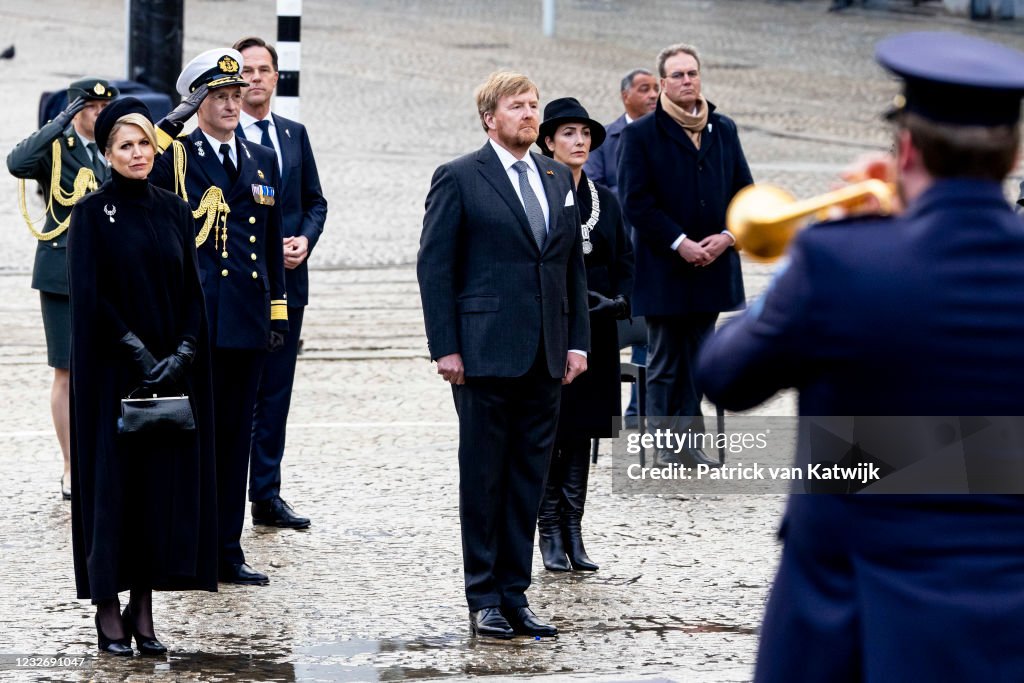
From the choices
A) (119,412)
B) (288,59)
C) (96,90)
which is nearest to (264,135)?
(96,90)

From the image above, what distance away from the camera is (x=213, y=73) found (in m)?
7.26

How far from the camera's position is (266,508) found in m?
7.99

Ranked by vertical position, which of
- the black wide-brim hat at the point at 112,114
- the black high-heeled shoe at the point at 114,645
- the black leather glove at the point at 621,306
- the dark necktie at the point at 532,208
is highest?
the black wide-brim hat at the point at 112,114

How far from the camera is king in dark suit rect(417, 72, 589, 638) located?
256 inches

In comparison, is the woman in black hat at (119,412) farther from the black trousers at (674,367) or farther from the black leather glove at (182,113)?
the black trousers at (674,367)

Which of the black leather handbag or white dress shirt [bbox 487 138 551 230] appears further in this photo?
white dress shirt [bbox 487 138 551 230]

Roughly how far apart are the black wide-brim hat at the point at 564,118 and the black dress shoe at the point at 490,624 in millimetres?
2077

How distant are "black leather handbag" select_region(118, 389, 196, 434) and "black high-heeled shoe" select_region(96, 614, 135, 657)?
0.66 meters

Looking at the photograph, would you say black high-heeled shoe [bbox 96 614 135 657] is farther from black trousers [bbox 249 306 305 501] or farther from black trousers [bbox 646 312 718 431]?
black trousers [bbox 646 312 718 431]

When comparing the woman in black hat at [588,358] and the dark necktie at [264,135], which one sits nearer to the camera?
the woman in black hat at [588,358]

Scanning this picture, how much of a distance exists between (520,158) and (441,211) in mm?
375

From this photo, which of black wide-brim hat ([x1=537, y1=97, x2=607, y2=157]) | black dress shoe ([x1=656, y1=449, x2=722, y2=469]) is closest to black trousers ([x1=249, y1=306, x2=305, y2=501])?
black wide-brim hat ([x1=537, y1=97, x2=607, y2=157])

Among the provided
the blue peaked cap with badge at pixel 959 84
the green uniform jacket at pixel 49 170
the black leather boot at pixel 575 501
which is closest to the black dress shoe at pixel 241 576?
the black leather boot at pixel 575 501

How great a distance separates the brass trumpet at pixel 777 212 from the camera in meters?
2.96
